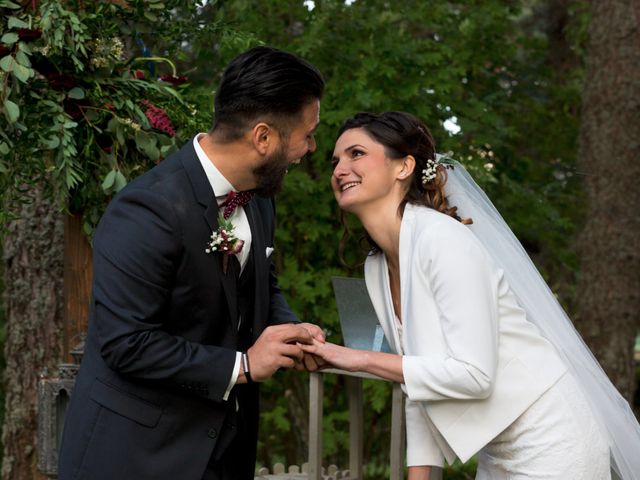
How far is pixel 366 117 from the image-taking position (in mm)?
3322

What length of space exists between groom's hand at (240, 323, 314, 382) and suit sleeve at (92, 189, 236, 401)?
3.3 inches

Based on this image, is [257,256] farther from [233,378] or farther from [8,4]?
[8,4]

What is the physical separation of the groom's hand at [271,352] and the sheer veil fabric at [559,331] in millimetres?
749

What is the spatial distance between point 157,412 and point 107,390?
15 centimetres

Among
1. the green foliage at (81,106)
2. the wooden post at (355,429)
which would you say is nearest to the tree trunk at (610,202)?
the wooden post at (355,429)

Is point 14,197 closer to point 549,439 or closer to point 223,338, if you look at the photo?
point 223,338

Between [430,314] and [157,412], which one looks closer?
[157,412]

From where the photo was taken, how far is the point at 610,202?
7480 mm

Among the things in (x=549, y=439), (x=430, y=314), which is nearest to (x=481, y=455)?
(x=549, y=439)

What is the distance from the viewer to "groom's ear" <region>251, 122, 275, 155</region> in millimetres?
2836

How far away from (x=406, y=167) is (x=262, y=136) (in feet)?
1.93

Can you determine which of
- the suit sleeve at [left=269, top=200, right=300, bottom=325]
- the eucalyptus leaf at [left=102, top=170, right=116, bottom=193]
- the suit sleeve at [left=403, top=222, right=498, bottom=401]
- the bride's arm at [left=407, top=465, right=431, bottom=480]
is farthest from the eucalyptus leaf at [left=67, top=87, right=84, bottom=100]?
the bride's arm at [left=407, top=465, right=431, bottom=480]

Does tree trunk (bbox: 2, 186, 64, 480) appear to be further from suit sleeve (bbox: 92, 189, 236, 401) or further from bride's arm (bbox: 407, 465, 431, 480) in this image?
bride's arm (bbox: 407, 465, 431, 480)

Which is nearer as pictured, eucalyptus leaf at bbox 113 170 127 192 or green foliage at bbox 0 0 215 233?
green foliage at bbox 0 0 215 233
